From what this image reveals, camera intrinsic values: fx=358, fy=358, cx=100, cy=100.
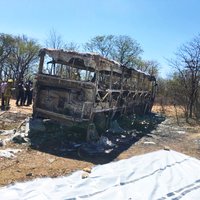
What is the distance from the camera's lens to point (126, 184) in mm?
6285

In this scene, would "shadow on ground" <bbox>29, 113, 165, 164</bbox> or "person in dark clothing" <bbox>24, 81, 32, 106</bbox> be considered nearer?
"shadow on ground" <bbox>29, 113, 165, 164</bbox>

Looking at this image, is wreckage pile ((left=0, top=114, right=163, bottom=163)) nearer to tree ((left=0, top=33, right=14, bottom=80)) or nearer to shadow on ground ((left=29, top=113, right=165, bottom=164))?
shadow on ground ((left=29, top=113, right=165, bottom=164))

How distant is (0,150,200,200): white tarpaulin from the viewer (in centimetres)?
569

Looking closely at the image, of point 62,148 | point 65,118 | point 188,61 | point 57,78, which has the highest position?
point 188,61

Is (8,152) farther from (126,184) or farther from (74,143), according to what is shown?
(126,184)

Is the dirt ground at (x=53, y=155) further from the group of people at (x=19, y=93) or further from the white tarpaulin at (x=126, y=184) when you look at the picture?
the group of people at (x=19, y=93)

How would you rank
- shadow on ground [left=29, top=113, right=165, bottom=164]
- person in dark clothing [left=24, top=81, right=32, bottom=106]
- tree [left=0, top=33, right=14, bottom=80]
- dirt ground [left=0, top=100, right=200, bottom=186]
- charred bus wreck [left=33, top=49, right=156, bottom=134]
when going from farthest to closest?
tree [left=0, top=33, right=14, bottom=80]
person in dark clothing [left=24, top=81, right=32, bottom=106]
charred bus wreck [left=33, top=49, right=156, bottom=134]
shadow on ground [left=29, top=113, right=165, bottom=164]
dirt ground [left=0, top=100, right=200, bottom=186]

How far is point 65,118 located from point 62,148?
5.37ft

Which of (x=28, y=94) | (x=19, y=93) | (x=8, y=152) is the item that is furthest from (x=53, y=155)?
(x=28, y=94)

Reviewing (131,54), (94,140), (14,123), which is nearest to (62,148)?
(94,140)

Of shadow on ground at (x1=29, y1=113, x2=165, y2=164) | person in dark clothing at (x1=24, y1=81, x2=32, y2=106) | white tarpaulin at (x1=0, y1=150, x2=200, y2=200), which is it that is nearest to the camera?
white tarpaulin at (x1=0, y1=150, x2=200, y2=200)

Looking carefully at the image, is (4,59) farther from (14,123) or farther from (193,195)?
(193,195)

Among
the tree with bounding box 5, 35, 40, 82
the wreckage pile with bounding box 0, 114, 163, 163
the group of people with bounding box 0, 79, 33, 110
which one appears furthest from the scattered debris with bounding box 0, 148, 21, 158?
the tree with bounding box 5, 35, 40, 82

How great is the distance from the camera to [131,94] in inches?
739
